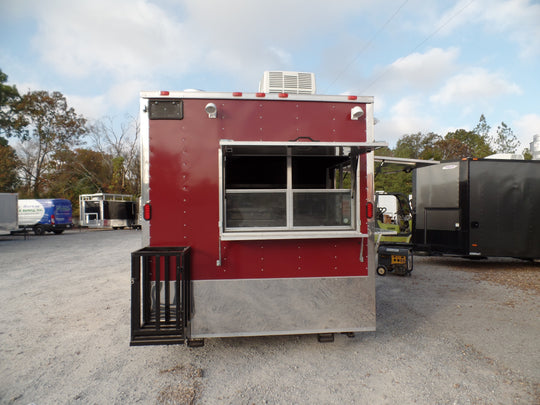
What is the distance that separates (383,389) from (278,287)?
1.32 metres

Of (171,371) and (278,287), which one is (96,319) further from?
(278,287)

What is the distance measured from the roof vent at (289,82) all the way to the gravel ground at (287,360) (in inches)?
126

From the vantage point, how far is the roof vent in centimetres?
381

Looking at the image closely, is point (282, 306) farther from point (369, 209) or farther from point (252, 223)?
point (369, 209)

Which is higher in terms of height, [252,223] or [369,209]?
[369,209]

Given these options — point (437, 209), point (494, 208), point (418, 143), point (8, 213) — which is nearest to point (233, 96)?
point (437, 209)

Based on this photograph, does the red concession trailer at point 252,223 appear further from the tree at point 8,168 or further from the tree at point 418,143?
the tree at point 418,143

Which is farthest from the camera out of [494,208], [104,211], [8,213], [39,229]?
[104,211]

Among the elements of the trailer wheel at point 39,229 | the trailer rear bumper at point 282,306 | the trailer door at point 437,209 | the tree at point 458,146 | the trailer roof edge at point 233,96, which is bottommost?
the trailer wheel at point 39,229

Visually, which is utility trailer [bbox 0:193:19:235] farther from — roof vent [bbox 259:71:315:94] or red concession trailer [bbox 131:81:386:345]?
roof vent [bbox 259:71:315:94]

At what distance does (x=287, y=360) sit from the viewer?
3092 mm

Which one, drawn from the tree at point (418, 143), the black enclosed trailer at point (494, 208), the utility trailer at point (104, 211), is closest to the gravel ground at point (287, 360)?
the black enclosed trailer at point (494, 208)

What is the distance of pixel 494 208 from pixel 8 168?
32654 millimetres

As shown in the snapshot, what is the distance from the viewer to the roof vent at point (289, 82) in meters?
3.81
